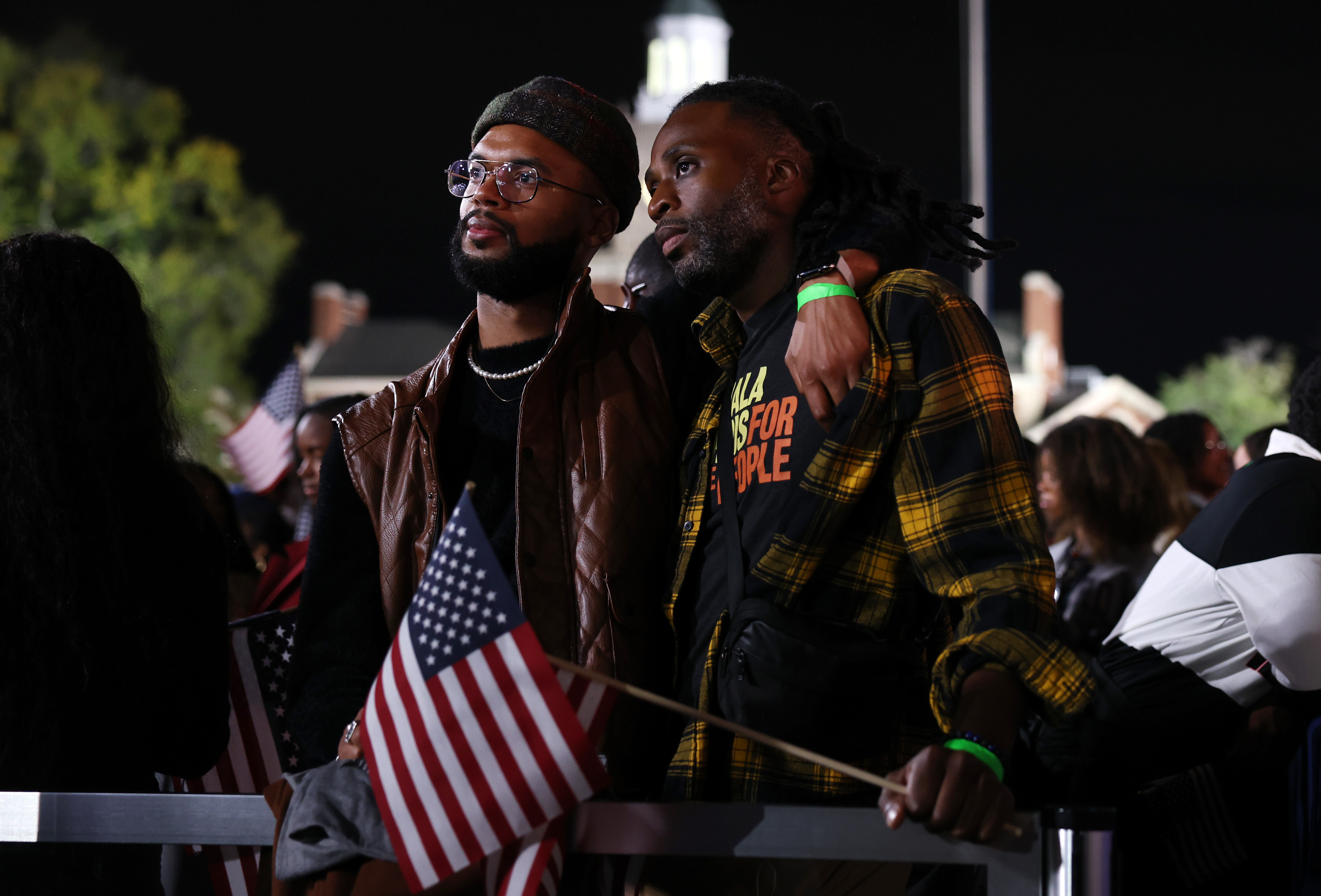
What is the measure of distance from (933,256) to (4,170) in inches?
1073

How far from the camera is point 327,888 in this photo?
2053 mm

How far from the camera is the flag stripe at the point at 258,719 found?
3488 millimetres

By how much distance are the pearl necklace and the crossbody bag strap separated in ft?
1.45

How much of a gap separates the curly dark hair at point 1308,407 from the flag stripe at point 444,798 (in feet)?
10.6

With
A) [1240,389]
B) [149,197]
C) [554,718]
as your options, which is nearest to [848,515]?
[554,718]

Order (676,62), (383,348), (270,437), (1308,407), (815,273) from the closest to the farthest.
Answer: (815,273) < (1308,407) < (270,437) < (383,348) < (676,62)

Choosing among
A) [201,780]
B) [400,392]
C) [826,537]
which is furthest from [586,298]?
[201,780]

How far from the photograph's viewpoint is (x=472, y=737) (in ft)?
6.32

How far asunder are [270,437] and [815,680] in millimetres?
6587

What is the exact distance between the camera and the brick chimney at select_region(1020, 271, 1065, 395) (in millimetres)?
58062

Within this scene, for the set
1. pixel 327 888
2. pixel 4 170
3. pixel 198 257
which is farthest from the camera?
pixel 198 257

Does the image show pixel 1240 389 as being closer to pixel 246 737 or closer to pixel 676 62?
pixel 676 62

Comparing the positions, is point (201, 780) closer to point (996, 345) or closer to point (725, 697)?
point (725, 697)

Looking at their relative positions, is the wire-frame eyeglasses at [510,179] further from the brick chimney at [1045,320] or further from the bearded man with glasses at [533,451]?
the brick chimney at [1045,320]
